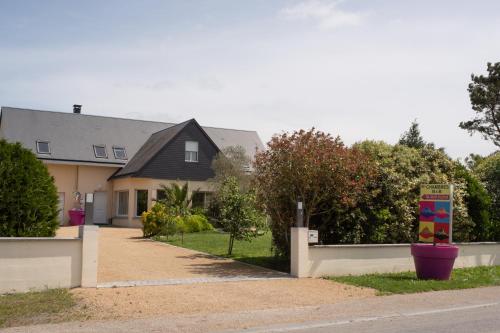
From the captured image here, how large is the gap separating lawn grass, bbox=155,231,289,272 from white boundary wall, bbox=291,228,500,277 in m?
1.18

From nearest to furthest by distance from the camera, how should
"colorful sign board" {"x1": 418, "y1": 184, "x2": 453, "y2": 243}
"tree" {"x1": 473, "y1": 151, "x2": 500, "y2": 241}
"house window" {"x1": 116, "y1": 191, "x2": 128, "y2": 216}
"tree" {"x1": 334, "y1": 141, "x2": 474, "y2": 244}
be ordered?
"colorful sign board" {"x1": 418, "y1": 184, "x2": 453, "y2": 243}, "tree" {"x1": 334, "y1": 141, "x2": 474, "y2": 244}, "tree" {"x1": 473, "y1": 151, "x2": 500, "y2": 241}, "house window" {"x1": 116, "y1": 191, "x2": 128, "y2": 216}

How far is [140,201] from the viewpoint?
104ft

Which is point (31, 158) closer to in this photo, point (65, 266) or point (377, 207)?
point (65, 266)

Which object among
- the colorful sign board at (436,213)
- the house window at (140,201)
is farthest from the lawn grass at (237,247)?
the house window at (140,201)

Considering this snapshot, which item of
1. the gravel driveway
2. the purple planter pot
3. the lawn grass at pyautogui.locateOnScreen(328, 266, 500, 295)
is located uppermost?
the purple planter pot

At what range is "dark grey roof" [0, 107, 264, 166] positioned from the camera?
32.4m

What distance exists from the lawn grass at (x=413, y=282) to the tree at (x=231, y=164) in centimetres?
1642

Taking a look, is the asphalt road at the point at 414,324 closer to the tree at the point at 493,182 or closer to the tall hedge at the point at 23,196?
the tall hedge at the point at 23,196

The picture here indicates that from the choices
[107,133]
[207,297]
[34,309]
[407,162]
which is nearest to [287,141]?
[407,162]

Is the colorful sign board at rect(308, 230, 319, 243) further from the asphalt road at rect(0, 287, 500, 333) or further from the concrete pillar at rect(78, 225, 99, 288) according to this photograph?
the concrete pillar at rect(78, 225, 99, 288)

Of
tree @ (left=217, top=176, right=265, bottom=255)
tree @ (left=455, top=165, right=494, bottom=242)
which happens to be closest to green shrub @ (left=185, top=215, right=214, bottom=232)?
tree @ (left=217, top=176, right=265, bottom=255)

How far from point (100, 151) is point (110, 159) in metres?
0.85

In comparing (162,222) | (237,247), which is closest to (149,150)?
(162,222)

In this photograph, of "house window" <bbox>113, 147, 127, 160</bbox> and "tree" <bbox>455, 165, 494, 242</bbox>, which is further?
"house window" <bbox>113, 147, 127, 160</bbox>
